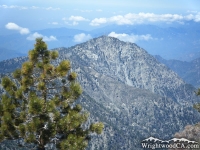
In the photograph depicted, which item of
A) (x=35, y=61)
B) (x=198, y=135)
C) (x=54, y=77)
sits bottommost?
(x=198, y=135)

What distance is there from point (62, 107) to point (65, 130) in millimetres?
2162

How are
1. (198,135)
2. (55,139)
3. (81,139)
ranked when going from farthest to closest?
(198,135), (55,139), (81,139)

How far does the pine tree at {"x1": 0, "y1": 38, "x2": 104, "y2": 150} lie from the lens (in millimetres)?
19688

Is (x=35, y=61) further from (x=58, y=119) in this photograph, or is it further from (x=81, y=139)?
(x=81, y=139)

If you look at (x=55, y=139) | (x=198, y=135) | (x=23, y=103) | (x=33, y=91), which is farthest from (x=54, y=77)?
(x=198, y=135)

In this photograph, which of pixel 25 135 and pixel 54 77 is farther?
pixel 54 77

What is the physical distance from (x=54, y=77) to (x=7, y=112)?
15.0 feet

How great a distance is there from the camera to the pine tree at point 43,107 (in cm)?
1969

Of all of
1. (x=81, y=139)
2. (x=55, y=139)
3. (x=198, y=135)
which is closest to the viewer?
(x=81, y=139)

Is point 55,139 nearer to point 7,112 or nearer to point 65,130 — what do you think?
point 65,130

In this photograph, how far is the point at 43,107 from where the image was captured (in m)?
19.5

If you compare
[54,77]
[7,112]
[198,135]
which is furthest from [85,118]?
[198,135]

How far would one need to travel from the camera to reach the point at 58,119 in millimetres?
20438

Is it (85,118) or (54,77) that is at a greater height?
(54,77)
